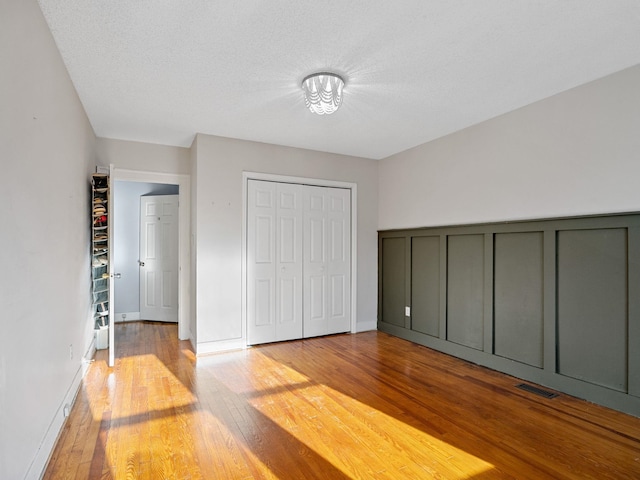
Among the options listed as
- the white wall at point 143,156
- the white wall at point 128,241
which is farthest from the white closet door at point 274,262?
the white wall at point 128,241

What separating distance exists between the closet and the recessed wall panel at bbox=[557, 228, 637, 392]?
2.63 m

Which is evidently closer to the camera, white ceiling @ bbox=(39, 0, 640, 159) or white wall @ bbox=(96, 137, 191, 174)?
white ceiling @ bbox=(39, 0, 640, 159)

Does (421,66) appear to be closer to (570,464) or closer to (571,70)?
(571,70)

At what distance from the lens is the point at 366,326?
5039 mm

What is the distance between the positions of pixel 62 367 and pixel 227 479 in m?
1.50

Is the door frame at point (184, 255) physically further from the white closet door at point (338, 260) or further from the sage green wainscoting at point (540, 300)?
the sage green wainscoting at point (540, 300)

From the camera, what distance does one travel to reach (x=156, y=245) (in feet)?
18.7

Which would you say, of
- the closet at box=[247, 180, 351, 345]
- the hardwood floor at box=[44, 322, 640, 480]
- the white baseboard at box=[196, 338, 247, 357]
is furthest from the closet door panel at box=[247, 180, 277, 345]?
the hardwood floor at box=[44, 322, 640, 480]

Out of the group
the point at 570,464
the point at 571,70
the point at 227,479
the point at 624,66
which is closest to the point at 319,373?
the point at 227,479

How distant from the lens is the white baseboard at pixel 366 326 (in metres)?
4.97

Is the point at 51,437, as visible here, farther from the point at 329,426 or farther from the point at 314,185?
the point at 314,185

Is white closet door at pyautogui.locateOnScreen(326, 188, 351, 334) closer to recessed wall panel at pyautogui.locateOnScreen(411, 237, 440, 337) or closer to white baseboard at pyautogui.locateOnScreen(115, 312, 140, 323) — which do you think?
recessed wall panel at pyautogui.locateOnScreen(411, 237, 440, 337)

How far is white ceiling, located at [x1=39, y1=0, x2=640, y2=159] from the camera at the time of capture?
1948 millimetres

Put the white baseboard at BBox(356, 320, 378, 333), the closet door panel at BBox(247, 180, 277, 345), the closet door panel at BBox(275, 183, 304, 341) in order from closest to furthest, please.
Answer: the closet door panel at BBox(247, 180, 277, 345) → the closet door panel at BBox(275, 183, 304, 341) → the white baseboard at BBox(356, 320, 378, 333)
